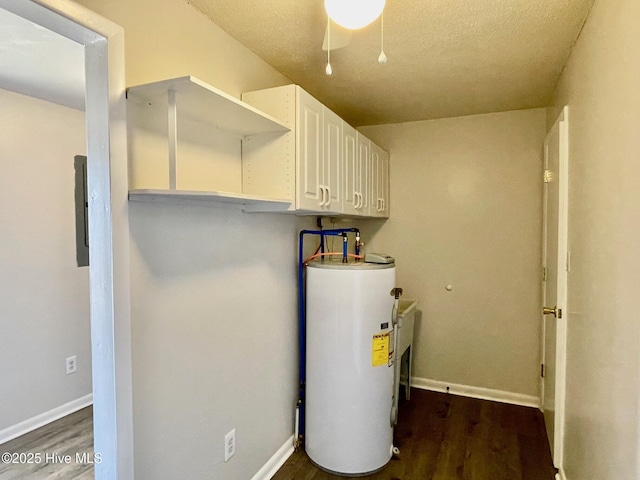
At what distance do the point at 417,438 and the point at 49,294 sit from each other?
2.78 meters

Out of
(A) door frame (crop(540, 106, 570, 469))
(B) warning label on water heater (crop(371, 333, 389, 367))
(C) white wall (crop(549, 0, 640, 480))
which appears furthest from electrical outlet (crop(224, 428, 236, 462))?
(A) door frame (crop(540, 106, 570, 469))

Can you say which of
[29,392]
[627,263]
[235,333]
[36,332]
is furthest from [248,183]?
[29,392]

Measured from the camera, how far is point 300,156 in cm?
191

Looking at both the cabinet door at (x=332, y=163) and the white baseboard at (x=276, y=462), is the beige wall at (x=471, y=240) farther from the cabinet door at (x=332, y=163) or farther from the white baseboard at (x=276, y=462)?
the white baseboard at (x=276, y=462)

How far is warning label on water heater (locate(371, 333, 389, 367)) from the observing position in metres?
2.23

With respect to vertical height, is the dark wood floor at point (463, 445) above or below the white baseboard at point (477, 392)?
below

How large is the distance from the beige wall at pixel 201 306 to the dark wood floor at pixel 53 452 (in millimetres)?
987

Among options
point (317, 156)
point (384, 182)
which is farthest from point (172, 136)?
point (384, 182)

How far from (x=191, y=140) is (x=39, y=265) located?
191 cm

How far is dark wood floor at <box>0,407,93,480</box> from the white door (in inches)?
103

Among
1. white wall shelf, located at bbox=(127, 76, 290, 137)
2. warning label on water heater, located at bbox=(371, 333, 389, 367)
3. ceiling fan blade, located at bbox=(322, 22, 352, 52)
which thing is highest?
ceiling fan blade, located at bbox=(322, 22, 352, 52)

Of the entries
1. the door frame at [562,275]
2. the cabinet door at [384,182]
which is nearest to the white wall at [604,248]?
the door frame at [562,275]

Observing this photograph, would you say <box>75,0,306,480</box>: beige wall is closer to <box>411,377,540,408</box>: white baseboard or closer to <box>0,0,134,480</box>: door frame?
<box>0,0,134,480</box>: door frame

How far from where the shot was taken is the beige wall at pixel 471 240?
3096mm
